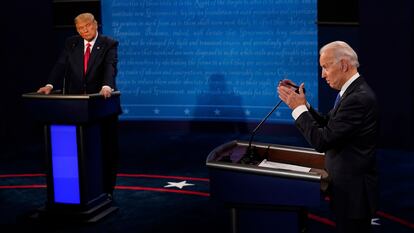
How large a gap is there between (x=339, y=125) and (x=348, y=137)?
0.07 metres

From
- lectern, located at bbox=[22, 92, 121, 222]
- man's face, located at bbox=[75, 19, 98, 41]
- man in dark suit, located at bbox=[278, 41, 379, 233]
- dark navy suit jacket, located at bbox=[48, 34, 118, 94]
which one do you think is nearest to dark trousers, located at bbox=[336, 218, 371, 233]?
man in dark suit, located at bbox=[278, 41, 379, 233]

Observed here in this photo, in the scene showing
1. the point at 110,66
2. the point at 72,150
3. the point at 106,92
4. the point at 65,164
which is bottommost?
the point at 65,164

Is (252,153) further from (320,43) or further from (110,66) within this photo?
(320,43)

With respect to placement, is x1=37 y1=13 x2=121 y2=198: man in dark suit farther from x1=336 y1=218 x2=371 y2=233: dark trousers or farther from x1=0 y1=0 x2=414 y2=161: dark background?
x1=0 y1=0 x2=414 y2=161: dark background

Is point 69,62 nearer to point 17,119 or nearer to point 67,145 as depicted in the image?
point 67,145

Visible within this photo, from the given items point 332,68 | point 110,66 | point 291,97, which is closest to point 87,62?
point 110,66

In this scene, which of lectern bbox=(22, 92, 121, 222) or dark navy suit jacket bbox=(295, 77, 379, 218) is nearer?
dark navy suit jacket bbox=(295, 77, 379, 218)

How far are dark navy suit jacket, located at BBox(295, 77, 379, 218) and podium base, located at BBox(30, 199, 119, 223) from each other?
2515 mm

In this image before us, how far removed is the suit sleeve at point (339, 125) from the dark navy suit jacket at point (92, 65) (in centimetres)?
249

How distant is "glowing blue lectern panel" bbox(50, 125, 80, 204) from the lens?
4.66m

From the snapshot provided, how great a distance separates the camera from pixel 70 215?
4.74m

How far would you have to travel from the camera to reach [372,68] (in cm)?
709

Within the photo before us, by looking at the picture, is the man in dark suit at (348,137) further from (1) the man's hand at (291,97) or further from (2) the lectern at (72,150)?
(2) the lectern at (72,150)

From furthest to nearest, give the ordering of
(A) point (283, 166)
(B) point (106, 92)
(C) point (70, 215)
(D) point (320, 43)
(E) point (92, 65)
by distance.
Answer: (D) point (320, 43) < (E) point (92, 65) < (C) point (70, 215) < (B) point (106, 92) < (A) point (283, 166)
